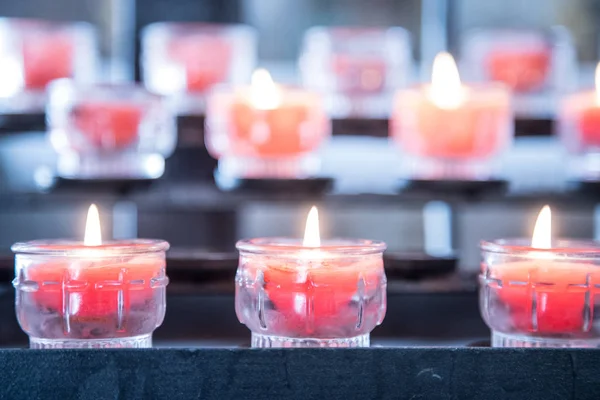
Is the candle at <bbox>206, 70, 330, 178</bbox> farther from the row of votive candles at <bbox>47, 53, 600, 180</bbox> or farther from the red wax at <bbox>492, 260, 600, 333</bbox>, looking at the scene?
the red wax at <bbox>492, 260, 600, 333</bbox>

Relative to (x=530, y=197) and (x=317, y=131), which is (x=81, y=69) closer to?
(x=317, y=131)

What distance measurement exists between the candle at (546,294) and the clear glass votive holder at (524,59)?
0.61 metres

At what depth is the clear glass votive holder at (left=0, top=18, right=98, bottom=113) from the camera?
4.09ft

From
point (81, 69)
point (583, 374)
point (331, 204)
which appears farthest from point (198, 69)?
point (583, 374)

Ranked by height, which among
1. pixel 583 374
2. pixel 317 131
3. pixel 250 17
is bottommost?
pixel 583 374

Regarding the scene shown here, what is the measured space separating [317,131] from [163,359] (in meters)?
0.53

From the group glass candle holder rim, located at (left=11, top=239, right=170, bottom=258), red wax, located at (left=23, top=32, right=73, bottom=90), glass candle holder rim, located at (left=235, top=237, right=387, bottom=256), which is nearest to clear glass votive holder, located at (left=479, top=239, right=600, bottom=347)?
glass candle holder rim, located at (left=235, top=237, right=387, bottom=256)

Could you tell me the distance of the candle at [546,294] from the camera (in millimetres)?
780

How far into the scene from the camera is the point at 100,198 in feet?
3.80

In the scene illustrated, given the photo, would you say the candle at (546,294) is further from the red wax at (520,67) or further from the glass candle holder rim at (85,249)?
the red wax at (520,67)

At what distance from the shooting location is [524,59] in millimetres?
1360

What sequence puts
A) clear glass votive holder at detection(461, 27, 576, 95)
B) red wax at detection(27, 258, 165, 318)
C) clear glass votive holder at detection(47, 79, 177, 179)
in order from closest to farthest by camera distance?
red wax at detection(27, 258, 165, 318), clear glass votive holder at detection(47, 79, 177, 179), clear glass votive holder at detection(461, 27, 576, 95)

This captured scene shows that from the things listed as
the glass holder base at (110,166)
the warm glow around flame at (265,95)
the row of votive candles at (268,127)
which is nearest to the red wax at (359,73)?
the row of votive candles at (268,127)

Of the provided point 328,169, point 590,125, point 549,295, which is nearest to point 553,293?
point 549,295
